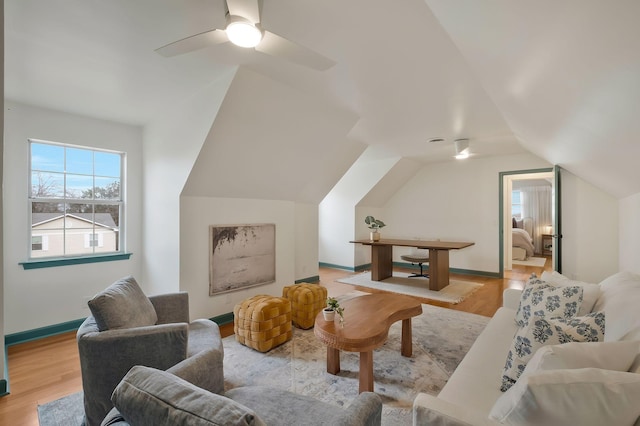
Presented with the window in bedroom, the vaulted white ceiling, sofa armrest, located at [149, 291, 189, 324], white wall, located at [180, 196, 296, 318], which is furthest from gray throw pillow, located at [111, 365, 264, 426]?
the window in bedroom

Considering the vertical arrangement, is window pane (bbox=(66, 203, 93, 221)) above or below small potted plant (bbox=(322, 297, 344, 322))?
above

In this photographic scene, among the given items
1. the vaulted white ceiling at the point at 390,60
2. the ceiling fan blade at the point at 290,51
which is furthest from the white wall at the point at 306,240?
the ceiling fan blade at the point at 290,51

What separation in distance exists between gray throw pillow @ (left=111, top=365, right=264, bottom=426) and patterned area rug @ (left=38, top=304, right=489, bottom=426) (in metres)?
1.42

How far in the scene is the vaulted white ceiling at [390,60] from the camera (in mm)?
1212

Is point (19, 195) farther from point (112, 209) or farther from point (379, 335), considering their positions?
point (379, 335)

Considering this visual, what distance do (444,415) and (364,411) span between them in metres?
0.29

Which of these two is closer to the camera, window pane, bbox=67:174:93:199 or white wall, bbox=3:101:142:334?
white wall, bbox=3:101:142:334

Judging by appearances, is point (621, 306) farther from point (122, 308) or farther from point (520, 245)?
point (520, 245)

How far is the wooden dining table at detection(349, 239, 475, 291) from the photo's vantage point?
183 inches

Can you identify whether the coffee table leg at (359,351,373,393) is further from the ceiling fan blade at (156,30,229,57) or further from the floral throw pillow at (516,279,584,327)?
the ceiling fan blade at (156,30,229,57)

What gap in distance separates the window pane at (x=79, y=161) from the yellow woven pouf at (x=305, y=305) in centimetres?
298

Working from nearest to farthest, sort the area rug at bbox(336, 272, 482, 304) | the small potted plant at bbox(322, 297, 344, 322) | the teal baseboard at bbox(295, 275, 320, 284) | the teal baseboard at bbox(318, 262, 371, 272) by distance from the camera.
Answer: the small potted plant at bbox(322, 297, 344, 322), the area rug at bbox(336, 272, 482, 304), the teal baseboard at bbox(295, 275, 320, 284), the teal baseboard at bbox(318, 262, 371, 272)

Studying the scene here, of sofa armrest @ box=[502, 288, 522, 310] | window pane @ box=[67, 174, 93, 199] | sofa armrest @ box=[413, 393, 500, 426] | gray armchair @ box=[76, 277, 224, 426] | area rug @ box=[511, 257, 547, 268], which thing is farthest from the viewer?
area rug @ box=[511, 257, 547, 268]

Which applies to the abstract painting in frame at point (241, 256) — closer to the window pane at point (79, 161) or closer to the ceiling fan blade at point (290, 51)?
the window pane at point (79, 161)
